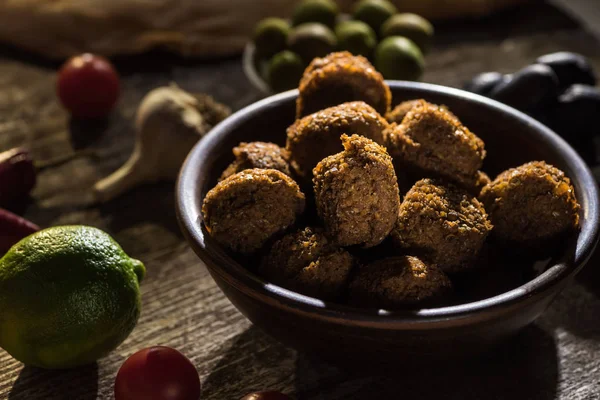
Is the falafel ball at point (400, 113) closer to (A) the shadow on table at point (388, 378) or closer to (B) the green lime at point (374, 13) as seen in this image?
(A) the shadow on table at point (388, 378)

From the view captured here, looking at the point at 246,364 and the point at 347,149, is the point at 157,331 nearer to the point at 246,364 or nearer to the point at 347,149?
the point at 246,364

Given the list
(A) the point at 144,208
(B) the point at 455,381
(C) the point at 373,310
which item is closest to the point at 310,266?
(C) the point at 373,310

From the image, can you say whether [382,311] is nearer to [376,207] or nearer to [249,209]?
[376,207]

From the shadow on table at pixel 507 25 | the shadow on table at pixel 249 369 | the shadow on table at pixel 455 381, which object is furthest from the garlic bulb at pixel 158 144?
the shadow on table at pixel 507 25

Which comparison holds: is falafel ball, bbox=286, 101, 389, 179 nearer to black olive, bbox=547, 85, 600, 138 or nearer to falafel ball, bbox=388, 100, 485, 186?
falafel ball, bbox=388, 100, 485, 186

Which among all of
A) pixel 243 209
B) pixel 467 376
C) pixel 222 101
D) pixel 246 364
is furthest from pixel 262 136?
pixel 222 101

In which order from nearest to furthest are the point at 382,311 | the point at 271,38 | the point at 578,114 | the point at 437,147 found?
1. the point at 382,311
2. the point at 437,147
3. the point at 578,114
4. the point at 271,38
